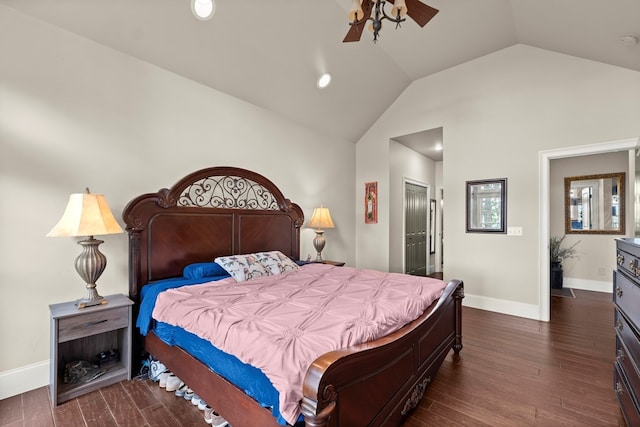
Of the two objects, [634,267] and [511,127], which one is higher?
[511,127]

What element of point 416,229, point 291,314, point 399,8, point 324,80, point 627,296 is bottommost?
point 291,314

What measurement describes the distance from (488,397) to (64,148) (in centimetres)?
377

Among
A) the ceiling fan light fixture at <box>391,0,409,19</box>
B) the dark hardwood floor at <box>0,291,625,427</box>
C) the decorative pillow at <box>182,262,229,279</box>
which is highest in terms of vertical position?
the ceiling fan light fixture at <box>391,0,409,19</box>

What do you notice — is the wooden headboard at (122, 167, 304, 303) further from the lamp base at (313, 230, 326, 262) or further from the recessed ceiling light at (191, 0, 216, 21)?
the recessed ceiling light at (191, 0, 216, 21)

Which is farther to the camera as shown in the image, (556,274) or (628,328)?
(556,274)

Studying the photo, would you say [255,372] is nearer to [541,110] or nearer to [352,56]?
[352,56]

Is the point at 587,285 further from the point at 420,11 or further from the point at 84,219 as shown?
the point at 84,219

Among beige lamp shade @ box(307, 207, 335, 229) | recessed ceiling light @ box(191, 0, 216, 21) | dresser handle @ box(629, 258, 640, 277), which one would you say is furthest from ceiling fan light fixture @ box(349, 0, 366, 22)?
beige lamp shade @ box(307, 207, 335, 229)

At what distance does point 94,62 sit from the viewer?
2562mm

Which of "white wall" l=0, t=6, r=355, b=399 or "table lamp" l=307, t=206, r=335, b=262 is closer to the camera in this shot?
"white wall" l=0, t=6, r=355, b=399

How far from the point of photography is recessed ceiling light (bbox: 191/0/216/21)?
259 centimetres

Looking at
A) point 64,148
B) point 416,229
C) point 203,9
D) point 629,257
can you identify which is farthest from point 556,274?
point 64,148

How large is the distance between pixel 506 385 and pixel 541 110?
337 centimetres

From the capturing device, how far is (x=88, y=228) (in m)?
2.15
